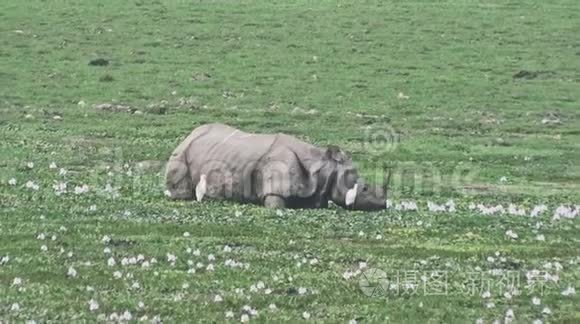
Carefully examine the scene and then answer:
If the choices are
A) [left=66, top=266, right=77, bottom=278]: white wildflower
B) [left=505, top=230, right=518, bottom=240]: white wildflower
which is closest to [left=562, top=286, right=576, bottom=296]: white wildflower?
[left=505, top=230, right=518, bottom=240]: white wildflower

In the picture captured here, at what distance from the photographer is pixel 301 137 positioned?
33969 millimetres

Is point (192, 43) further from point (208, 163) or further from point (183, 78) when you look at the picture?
point (208, 163)

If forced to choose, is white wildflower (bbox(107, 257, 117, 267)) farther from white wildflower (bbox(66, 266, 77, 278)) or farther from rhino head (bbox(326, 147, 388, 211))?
rhino head (bbox(326, 147, 388, 211))

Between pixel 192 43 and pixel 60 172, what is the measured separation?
28332 millimetres

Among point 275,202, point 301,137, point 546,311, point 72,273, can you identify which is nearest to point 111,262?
point 72,273

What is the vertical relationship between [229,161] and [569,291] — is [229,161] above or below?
below

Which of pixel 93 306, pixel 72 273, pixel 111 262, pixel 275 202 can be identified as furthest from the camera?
pixel 275 202

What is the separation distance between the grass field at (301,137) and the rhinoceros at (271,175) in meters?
0.55

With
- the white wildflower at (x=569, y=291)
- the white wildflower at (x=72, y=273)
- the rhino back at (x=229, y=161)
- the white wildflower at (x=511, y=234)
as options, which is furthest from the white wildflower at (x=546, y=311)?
the rhino back at (x=229, y=161)

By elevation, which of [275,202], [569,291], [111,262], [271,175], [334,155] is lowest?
[275,202]

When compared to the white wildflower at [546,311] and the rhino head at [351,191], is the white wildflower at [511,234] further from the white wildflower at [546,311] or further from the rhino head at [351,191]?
the white wildflower at [546,311]

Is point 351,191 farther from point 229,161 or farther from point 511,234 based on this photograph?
point 511,234

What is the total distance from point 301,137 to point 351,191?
42.2 feet

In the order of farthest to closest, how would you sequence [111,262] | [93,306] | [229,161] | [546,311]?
[229,161], [111,262], [546,311], [93,306]
